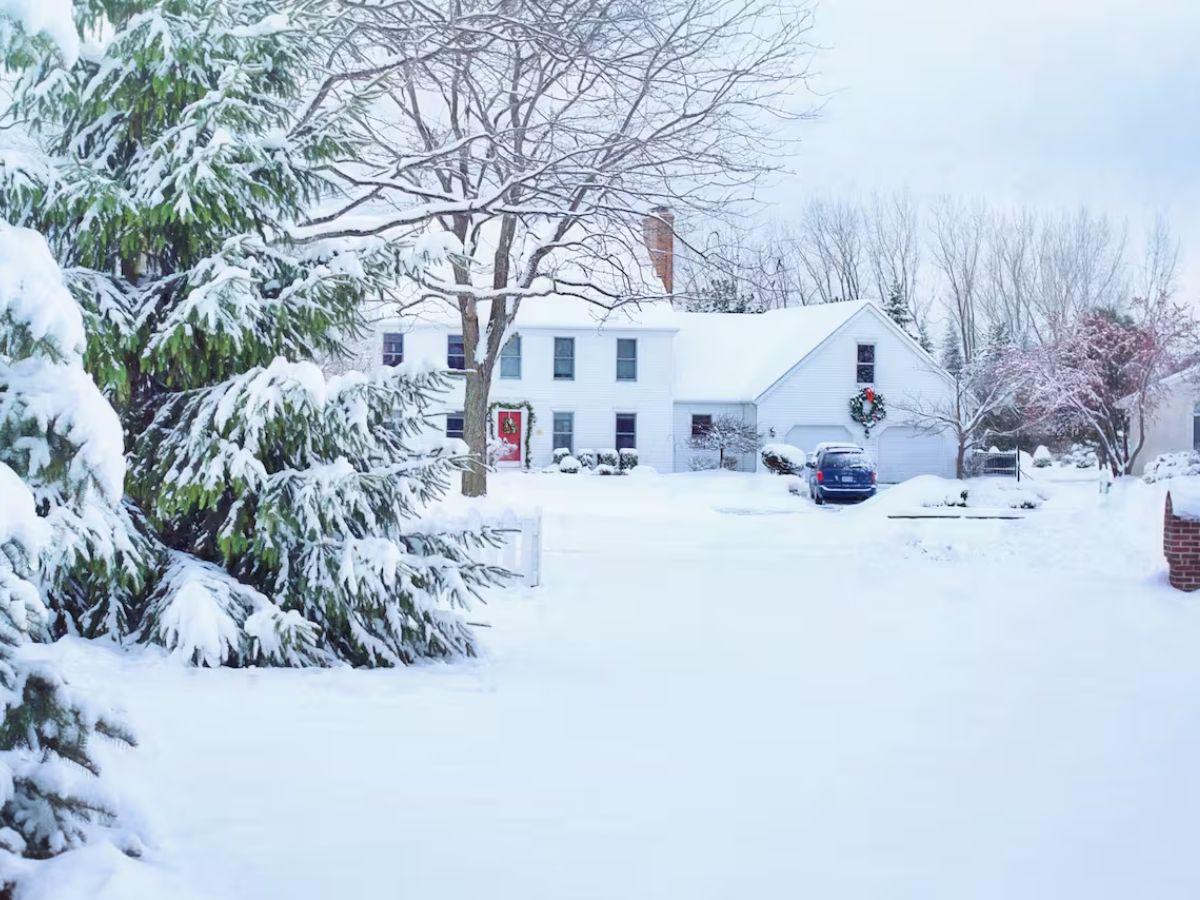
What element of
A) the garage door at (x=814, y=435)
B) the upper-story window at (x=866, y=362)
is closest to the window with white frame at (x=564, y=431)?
the garage door at (x=814, y=435)

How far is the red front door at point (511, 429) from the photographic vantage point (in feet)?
131

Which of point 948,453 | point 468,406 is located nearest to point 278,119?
point 468,406

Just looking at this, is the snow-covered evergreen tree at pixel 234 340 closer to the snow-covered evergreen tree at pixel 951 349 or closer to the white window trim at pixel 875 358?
the white window trim at pixel 875 358

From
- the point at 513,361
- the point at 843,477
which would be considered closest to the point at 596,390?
the point at 513,361

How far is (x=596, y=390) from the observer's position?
41.1 meters

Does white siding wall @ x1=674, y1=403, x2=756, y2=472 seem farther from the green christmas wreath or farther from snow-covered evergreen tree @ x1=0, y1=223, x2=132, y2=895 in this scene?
snow-covered evergreen tree @ x1=0, y1=223, x2=132, y2=895

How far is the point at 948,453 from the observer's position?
42469 mm

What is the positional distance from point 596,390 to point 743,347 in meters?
7.07

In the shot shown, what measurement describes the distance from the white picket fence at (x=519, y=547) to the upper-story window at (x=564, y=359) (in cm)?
2821

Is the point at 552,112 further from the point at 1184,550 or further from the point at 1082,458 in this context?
the point at 1082,458

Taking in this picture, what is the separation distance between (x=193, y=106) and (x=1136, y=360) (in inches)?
1418

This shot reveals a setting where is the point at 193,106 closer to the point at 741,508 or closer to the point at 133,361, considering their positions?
the point at 133,361

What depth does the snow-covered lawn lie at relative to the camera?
457cm

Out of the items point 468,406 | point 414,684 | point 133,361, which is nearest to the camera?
point 414,684
